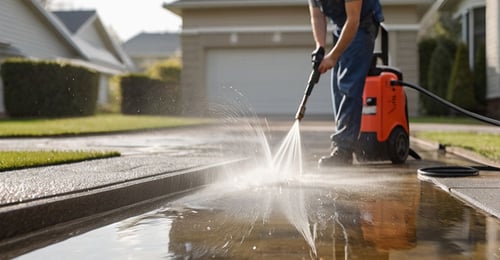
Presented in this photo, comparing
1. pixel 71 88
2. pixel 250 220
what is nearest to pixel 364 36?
pixel 250 220

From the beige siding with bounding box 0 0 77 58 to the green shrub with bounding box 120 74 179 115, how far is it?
4.33 m

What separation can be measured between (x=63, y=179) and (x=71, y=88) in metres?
15.2

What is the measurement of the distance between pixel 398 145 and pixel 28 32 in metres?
21.5

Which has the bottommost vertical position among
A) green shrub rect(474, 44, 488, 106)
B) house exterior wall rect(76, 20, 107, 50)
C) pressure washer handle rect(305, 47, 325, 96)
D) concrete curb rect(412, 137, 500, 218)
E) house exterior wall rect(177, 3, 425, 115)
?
concrete curb rect(412, 137, 500, 218)

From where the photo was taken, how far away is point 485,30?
22.5m

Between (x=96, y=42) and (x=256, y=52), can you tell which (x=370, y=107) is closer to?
(x=256, y=52)

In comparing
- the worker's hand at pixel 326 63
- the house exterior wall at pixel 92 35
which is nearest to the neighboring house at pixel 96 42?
the house exterior wall at pixel 92 35

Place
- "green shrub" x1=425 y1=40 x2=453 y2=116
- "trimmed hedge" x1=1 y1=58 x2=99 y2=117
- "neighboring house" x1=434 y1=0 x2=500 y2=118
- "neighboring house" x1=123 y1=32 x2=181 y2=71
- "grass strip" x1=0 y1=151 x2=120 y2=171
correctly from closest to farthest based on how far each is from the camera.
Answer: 1. "grass strip" x1=0 y1=151 x2=120 y2=171
2. "trimmed hedge" x1=1 y1=58 x2=99 y2=117
3. "neighboring house" x1=434 y1=0 x2=500 y2=118
4. "green shrub" x1=425 y1=40 x2=453 y2=116
5. "neighboring house" x1=123 y1=32 x2=181 y2=71

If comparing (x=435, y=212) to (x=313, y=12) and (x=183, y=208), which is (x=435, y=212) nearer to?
(x=183, y=208)

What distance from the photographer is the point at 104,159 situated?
6.19m

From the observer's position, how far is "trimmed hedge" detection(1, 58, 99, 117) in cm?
1805

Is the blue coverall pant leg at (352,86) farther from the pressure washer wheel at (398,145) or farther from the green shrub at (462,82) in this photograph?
the green shrub at (462,82)

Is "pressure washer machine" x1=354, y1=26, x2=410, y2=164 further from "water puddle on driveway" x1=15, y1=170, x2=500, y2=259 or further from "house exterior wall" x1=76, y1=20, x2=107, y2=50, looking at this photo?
"house exterior wall" x1=76, y1=20, x2=107, y2=50

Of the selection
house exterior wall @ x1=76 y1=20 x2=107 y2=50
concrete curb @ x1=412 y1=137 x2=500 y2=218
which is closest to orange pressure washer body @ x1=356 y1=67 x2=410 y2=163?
concrete curb @ x1=412 y1=137 x2=500 y2=218
